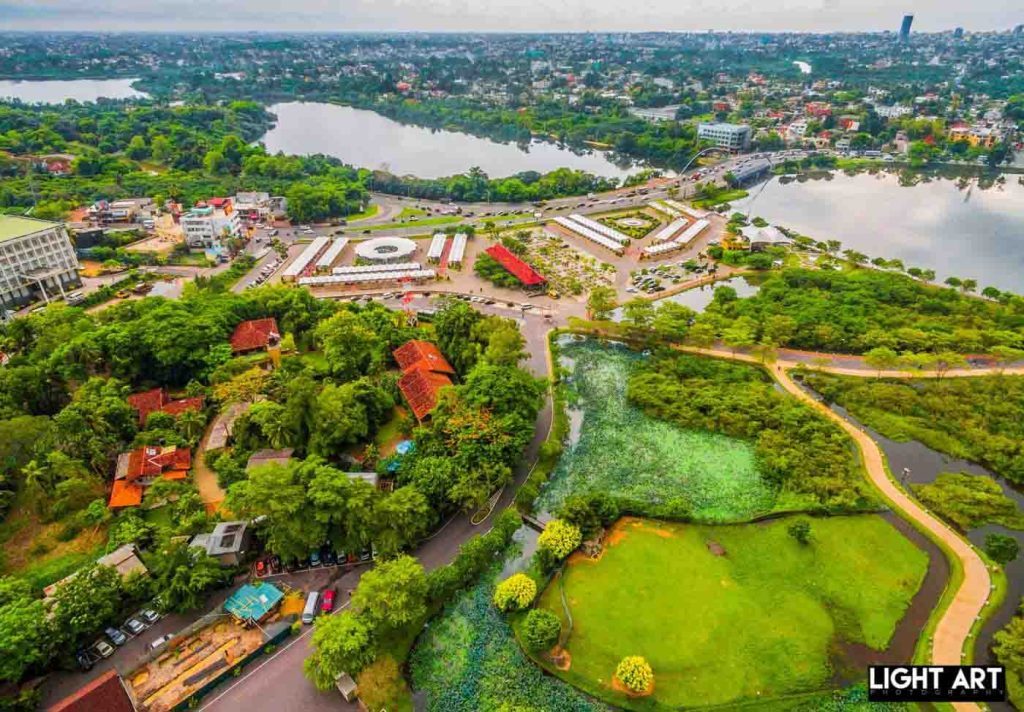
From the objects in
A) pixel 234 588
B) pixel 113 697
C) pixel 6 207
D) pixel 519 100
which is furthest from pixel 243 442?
pixel 519 100

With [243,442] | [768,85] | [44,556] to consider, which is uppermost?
[768,85]

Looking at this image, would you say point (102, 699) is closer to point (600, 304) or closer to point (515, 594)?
point (515, 594)

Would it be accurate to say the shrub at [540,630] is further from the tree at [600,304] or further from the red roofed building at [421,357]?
the tree at [600,304]

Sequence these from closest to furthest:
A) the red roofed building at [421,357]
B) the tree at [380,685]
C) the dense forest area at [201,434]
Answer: the tree at [380,685], the dense forest area at [201,434], the red roofed building at [421,357]

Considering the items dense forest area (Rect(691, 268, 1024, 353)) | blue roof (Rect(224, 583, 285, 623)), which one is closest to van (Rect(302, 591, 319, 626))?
blue roof (Rect(224, 583, 285, 623))

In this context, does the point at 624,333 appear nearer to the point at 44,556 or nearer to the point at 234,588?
the point at 234,588

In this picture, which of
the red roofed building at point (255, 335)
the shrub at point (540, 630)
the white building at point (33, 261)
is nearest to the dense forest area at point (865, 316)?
the shrub at point (540, 630)
